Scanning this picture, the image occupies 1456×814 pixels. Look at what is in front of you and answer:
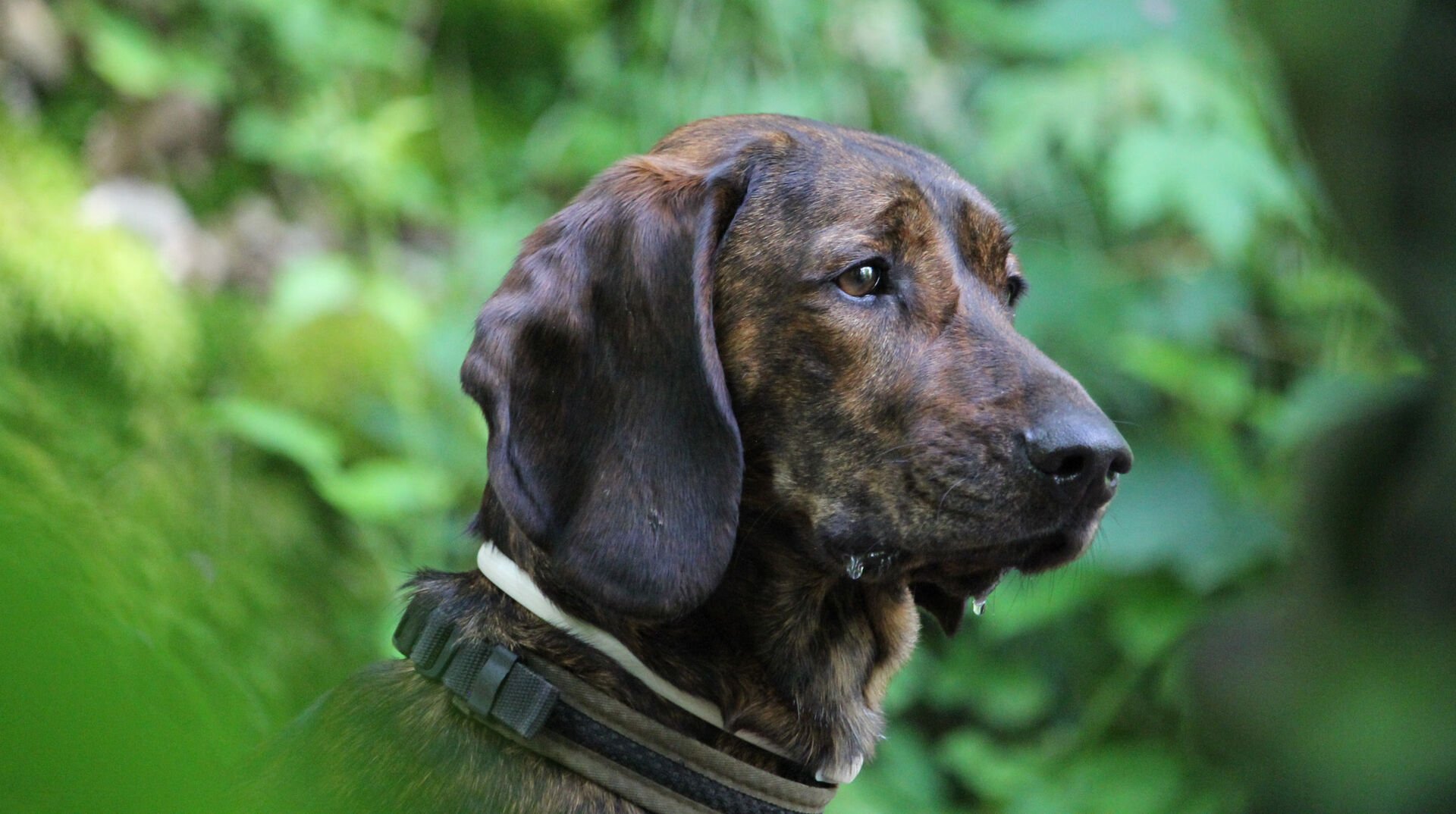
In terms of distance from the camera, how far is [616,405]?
2158mm

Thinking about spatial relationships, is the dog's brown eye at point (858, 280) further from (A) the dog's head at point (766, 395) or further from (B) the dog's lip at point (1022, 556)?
(B) the dog's lip at point (1022, 556)

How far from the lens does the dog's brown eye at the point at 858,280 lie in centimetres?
229

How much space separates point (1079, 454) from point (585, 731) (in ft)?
2.85

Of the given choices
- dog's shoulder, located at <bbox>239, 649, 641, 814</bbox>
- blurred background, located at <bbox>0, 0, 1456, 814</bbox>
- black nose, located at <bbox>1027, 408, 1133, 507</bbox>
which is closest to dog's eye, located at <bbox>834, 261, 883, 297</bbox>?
black nose, located at <bbox>1027, 408, 1133, 507</bbox>

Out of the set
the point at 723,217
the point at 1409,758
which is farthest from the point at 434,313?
the point at 1409,758

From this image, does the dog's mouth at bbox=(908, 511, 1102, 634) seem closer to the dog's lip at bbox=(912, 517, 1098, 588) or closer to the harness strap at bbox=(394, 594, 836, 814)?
the dog's lip at bbox=(912, 517, 1098, 588)

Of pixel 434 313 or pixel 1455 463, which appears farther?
pixel 434 313

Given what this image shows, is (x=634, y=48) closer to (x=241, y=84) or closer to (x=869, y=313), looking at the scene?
(x=241, y=84)

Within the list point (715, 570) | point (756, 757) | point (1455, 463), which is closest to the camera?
point (715, 570)

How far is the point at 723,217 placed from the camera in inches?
92.4

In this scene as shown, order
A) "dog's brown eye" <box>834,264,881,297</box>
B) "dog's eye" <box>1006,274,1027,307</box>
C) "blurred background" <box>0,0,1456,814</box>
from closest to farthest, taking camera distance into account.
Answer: "dog's brown eye" <box>834,264,881,297</box> → "dog's eye" <box>1006,274,1027,307</box> → "blurred background" <box>0,0,1456,814</box>

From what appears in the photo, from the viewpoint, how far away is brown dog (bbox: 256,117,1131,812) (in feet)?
6.84

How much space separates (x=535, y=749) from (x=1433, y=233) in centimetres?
184

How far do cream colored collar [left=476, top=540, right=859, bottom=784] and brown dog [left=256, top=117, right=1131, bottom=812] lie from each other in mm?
12
